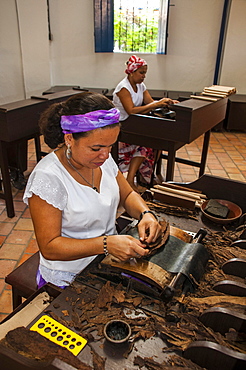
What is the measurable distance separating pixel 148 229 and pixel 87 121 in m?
0.57

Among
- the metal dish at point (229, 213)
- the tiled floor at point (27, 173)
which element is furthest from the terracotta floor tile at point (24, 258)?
the metal dish at point (229, 213)

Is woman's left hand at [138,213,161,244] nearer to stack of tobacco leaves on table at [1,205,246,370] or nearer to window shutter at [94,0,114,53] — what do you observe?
stack of tobacco leaves on table at [1,205,246,370]

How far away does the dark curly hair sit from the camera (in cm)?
142

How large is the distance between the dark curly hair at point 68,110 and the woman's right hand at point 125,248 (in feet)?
1.58

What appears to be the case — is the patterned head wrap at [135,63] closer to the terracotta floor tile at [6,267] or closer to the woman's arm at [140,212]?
the woman's arm at [140,212]

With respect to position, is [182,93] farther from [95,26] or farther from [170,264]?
[170,264]

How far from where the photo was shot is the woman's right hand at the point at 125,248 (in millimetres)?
1299

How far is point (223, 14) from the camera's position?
634 centimetres

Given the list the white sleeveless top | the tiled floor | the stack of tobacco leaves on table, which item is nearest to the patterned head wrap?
the white sleeveless top

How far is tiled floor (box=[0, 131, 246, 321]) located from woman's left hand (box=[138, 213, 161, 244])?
4.38 feet

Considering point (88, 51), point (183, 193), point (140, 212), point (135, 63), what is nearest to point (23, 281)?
point (140, 212)

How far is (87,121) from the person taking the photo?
139 cm

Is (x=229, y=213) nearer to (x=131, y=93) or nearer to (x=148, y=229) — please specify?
(x=148, y=229)

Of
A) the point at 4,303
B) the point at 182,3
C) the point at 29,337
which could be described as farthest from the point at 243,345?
the point at 182,3
